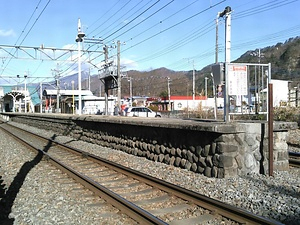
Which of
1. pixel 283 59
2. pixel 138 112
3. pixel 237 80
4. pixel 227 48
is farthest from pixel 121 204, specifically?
pixel 283 59

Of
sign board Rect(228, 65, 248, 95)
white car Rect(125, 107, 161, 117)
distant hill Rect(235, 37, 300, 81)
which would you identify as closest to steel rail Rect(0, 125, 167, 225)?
sign board Rect(228, 65, 248, 95)

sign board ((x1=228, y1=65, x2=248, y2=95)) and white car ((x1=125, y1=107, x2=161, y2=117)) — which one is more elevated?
sign board ((x1=228, y1=65, x2=248, y2=95))

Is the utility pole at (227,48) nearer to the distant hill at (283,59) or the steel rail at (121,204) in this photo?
the steel rail at (121,204)

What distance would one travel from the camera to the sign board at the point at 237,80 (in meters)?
9.39

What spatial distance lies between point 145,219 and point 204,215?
3.35 ft

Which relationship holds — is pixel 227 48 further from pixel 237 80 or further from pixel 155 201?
pixel 155 201

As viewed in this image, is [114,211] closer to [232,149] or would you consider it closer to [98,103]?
[232,149]

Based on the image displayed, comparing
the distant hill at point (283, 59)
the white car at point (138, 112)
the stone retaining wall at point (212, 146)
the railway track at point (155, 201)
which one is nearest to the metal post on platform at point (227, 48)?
the stone retaining wall at point (212, 146)

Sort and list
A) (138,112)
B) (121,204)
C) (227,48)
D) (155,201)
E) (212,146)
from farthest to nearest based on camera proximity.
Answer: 1. (138,112)
2. (227,48)
3. (212,146)
4. (155,201)
5. (121,204)

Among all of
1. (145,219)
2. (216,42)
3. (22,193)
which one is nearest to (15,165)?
(22,193)

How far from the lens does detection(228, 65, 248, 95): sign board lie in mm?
9391

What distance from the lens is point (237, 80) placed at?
31.0ft

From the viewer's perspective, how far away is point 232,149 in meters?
8.15

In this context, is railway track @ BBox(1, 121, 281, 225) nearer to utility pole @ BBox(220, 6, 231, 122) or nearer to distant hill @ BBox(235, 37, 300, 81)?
utility pole @ BBox(220, 6, 231, 122)
